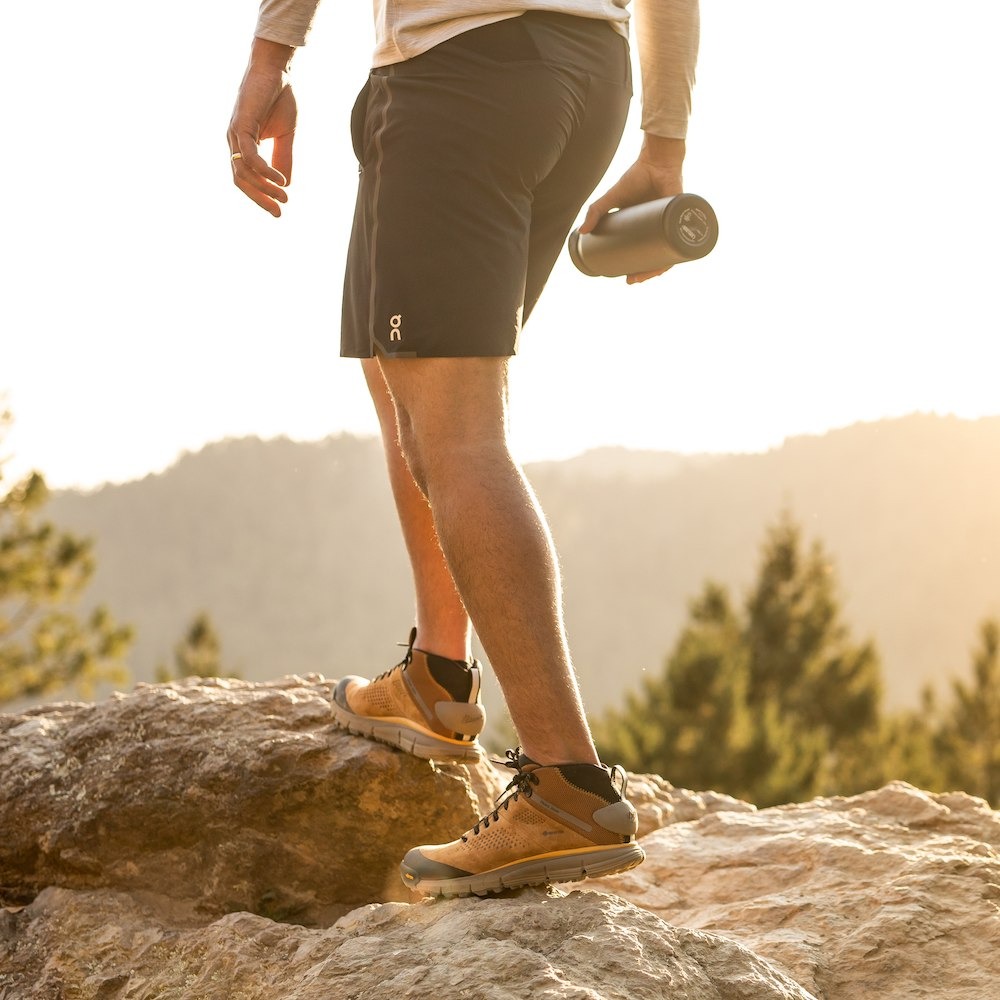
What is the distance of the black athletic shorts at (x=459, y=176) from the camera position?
1.95 metres

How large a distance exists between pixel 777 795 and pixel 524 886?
51.2 feet

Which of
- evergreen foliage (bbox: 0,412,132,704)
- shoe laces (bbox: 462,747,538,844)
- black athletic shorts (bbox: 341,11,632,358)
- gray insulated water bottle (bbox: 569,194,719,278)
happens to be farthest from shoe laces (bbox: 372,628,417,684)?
evergreen foliage (bbox: 0,412,132,704)

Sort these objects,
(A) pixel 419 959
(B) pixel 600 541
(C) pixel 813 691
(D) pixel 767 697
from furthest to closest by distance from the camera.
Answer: (B) pixel 600 541
(C) pixel 813 691
(D) pixel 767 697
(A) pixel 419 959

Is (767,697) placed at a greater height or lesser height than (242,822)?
lesser

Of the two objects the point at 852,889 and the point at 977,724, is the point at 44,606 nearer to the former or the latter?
the point at 977,724

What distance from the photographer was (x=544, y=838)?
2.00m

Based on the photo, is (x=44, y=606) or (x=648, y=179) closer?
(x=648, y=179)

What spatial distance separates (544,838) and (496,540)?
1.81 feet

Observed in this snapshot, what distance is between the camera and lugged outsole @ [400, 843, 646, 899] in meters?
2.01

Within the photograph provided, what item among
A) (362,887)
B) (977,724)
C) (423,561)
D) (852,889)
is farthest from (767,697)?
(423,561)

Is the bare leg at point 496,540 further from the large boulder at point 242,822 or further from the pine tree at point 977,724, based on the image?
the pine tree at point 977,724

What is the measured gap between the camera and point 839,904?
245 centimetres

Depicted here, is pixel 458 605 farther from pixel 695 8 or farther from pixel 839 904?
pixel 695 8

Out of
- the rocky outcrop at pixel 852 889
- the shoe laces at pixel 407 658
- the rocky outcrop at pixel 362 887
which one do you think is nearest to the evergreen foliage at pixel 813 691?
the rocky outcrop at pixel 852 889
